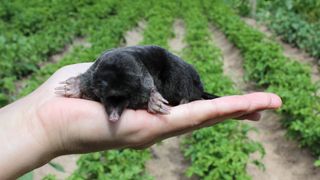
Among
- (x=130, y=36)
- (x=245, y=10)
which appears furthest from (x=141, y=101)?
(x=245, y=10)

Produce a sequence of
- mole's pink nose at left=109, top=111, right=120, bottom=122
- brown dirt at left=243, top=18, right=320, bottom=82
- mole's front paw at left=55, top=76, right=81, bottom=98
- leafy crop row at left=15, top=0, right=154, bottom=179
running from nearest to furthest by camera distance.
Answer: mole's pink nose at left=109, top=111, right=120, bottom=122 < mole's front paw at left=55, top=76, right=81, bottom=98 < leafy crop row at left=15, top=0, right=154, bottom=179 < brown dirt at left=243, top=18, right=320, bottom=82

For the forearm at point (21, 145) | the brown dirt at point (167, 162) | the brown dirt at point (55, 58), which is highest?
the forearm at point (21, 145)

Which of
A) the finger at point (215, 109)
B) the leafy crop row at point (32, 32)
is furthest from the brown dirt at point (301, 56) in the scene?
the finger at point (215, 109)

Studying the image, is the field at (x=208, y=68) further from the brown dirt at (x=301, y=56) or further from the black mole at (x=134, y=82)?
the black mole at (x=134, y=82)

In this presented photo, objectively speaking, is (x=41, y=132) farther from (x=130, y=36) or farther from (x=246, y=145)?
(x=130, y=36)

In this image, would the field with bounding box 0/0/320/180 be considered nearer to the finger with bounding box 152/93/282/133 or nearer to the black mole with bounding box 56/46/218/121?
the black mole with bounding box 56/46/218/121

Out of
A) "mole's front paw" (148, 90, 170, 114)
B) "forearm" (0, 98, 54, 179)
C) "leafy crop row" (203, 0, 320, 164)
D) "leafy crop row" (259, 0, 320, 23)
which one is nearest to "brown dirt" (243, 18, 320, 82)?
"leafy crop row" (203, 0, 320, 164)

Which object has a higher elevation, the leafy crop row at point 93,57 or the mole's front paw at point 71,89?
the mole's front paw at point 71,89
